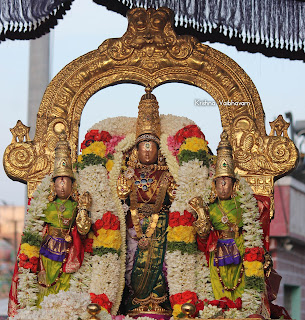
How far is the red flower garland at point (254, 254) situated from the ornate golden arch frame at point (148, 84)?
1.37 m

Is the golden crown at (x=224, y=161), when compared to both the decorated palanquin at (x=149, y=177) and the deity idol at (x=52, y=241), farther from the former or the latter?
the deity idol at (x=52, y=241)

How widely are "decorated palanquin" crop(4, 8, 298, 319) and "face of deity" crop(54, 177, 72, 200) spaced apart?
0.18 meters

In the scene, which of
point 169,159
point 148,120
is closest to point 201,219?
point 169,159

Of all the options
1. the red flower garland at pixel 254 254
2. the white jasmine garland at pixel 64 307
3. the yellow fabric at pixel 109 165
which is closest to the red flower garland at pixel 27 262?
the white jasmine garland at pixel 64 307

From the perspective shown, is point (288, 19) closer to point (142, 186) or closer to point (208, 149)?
point (208, 149)

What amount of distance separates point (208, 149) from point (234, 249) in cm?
146

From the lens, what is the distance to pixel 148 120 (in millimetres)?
10188

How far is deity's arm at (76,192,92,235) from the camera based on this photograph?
9461 millimetres

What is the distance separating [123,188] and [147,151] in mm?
571

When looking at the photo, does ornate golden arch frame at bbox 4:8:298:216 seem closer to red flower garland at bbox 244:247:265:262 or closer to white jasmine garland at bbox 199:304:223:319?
red flower garland at bbox 244:247:265:262

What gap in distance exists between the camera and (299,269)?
776 inches

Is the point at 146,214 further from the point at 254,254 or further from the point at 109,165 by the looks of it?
the point at 254,254

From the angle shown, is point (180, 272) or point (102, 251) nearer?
point (180, 272)

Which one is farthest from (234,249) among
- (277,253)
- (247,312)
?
(277,253)
